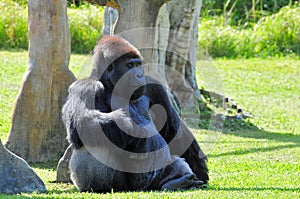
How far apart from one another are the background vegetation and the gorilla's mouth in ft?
31.1

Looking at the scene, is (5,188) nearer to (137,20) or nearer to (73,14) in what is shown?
(137,20)

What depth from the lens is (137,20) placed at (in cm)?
684

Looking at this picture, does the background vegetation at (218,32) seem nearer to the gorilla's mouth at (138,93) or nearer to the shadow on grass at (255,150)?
the shadow on grass at (255,150)

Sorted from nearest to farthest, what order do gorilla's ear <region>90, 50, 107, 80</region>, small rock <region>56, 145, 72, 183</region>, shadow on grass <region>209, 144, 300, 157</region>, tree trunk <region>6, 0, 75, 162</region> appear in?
gorilla's ear <region>90, 50, 107, 80</region> → small rock <region>56, 145, 72, 183</region> → tree trunk <region>6, 0, 75, 162</region> → shadow on grass <region>209, 144, 300, 157</region>

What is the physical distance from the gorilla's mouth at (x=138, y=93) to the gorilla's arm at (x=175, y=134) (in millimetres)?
368

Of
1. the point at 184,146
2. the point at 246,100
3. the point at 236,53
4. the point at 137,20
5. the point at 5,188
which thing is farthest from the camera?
the point at 236,53

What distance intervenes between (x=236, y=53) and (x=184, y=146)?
10822 millimetres

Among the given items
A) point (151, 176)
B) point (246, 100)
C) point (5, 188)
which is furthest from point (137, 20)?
point (246, 100)

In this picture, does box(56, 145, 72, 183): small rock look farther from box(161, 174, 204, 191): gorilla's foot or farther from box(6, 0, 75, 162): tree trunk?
box(161, 174, 204, 191): gorilla's foot

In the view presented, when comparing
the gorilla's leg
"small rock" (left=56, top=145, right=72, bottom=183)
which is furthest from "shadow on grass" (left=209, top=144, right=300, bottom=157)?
the gorilla's leg

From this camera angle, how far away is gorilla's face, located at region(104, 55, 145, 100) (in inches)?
219

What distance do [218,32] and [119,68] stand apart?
11.3 m

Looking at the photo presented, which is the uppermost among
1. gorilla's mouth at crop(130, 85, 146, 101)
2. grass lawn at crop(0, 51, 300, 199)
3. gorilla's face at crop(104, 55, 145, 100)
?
gorilla's face at crop(104, 55, 145, 100)

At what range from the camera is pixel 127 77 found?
221 inches
